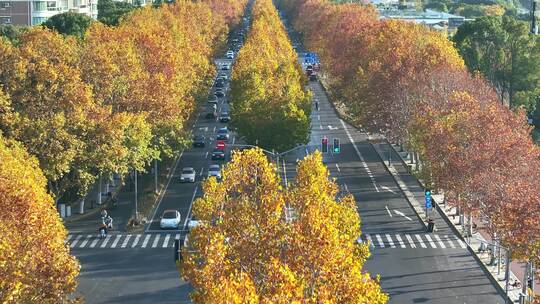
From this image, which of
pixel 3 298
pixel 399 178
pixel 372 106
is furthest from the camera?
pixel 372 106

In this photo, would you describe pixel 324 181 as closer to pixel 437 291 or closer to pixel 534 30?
pixel 437 291

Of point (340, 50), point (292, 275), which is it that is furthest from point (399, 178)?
point (292, 275)

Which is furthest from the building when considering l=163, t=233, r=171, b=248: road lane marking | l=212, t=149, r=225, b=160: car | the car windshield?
l=163, t=233, r=171, b=248: road lane marking

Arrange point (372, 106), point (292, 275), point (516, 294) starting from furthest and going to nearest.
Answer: point (372, 106) < point (516, 294) < point (292, 275)

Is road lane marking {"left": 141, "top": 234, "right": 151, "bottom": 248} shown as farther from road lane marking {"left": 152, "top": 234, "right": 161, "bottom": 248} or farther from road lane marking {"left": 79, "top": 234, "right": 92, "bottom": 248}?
road lane marking {"left": 79, "top": 234, "right": 92, "bottom": 248}

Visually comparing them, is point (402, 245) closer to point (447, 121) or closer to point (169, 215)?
point (447, 121)

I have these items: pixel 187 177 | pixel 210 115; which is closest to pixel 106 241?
pixel 187 177
